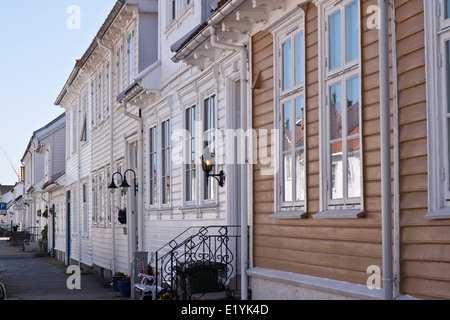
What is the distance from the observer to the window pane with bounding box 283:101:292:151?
9367 mm

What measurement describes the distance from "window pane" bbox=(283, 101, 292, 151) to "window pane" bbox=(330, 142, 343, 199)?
4.03 feet

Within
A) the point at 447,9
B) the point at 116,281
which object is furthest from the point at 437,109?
the point at 116,281

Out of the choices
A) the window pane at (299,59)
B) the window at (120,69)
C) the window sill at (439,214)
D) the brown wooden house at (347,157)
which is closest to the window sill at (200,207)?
the brown wooden house at (347,157)

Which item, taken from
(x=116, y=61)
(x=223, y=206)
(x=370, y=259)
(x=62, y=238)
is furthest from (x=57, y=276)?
(x=370, y=259)

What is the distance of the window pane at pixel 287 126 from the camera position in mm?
9367

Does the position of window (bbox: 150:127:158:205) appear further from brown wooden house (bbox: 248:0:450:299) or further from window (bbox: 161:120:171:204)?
brown wooden house (bbox: 248:0:450:299)

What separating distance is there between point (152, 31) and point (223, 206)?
289 inches

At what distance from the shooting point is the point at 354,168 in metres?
7.74

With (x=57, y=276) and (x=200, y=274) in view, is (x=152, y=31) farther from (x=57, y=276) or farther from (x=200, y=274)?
(x=57, y=276)

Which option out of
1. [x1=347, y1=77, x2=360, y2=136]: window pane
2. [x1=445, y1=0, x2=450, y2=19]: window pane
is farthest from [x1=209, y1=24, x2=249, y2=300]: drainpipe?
[x1=445, y1=0, x2=450, y2=19]: window pane

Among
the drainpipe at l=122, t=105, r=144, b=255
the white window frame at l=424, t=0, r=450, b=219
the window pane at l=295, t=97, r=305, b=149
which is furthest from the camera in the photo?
the drainpipe at l=122, t=105, r=144, b=255

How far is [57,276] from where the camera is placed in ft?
79.4

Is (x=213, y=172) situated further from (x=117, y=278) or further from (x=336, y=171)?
(x=117, y=278)
